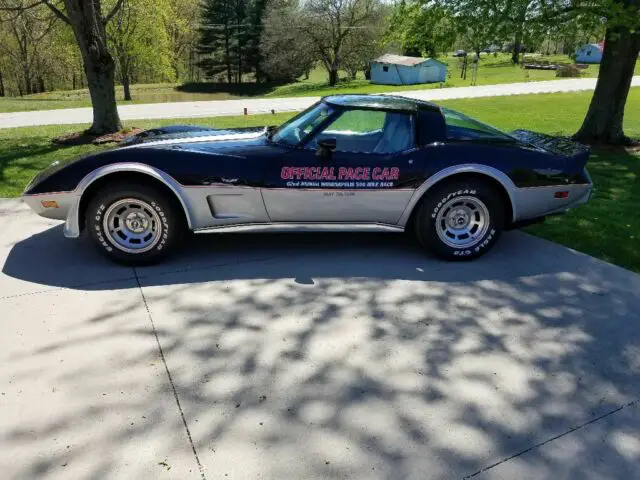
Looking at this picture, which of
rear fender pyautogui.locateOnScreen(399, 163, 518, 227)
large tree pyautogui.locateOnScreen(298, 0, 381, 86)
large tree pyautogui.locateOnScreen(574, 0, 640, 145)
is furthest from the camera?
large tree pyautogui.locateOnScreen(298, 0, 381, 86)

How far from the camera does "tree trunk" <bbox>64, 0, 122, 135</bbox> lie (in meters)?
9.84

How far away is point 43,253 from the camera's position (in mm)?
4500

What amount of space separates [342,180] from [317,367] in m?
1.78

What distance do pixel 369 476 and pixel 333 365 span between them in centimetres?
83

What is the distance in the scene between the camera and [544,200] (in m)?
4.47

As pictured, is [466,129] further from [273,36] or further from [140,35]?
[273,36]

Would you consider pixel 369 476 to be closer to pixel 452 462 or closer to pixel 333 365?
pixel 452 462

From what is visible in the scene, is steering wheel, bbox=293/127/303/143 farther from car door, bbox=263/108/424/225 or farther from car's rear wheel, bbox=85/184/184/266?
car's rear wheel, bbox=85/184/184/266

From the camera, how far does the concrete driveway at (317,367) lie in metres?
2.31

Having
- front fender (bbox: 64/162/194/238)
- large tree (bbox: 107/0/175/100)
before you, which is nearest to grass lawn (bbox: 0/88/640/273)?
front fender (bbox: 64/162/194/238)

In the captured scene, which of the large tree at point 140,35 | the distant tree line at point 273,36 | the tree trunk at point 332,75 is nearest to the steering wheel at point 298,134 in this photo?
the distant tree line at point 273,36

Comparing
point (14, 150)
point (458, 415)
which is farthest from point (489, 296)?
point (14, 150)

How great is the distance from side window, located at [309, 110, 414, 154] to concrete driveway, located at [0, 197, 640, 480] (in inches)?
37.8

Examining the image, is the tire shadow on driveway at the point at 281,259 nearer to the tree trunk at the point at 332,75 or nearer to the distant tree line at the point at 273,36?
the distant tree line at the point at 273,36
